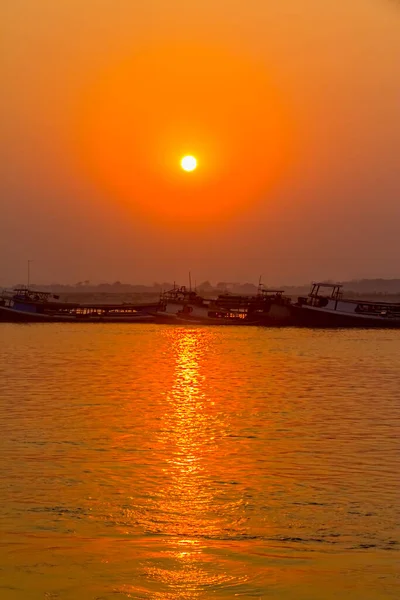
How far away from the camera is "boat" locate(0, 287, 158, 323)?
121562 millimetres

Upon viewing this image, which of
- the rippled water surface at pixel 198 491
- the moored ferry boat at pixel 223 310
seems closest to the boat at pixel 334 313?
the moored ferry boat at pixel 223 310

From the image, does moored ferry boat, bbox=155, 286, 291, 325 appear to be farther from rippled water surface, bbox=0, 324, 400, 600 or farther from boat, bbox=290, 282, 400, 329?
rippled water surface, bbox=0, 324, 400, 600

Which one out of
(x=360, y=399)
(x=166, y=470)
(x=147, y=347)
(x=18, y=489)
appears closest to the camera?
(x=18, y=489)

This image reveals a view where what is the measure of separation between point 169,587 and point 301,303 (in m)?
99.6

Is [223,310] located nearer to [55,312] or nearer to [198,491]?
[55,312]

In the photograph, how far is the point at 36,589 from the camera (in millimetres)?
11836

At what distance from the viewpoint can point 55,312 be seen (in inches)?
4889

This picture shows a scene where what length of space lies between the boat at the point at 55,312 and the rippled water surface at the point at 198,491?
80260 millimetres

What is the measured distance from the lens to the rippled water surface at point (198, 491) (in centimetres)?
1246

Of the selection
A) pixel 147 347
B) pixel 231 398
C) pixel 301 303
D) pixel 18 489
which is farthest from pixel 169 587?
pixel 301 303

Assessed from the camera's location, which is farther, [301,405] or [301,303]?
[301,303]

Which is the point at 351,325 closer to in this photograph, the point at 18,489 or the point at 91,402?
the point at 91,402

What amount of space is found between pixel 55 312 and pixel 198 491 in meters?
108

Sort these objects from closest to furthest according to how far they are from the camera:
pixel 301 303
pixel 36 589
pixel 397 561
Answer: pixel 36 589 → pixel 397 561 → pixel 301 303
